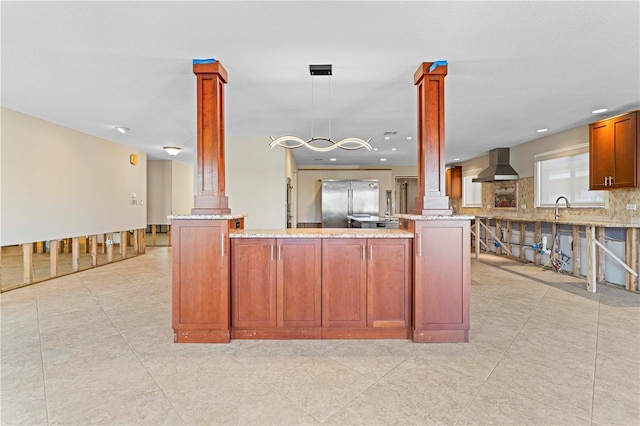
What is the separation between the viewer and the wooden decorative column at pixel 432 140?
294 centimetres

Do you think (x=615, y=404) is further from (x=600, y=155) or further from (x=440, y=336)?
(x=600, y=155)

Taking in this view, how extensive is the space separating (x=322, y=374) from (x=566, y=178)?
19.8ft

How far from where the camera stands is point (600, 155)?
15.8ft

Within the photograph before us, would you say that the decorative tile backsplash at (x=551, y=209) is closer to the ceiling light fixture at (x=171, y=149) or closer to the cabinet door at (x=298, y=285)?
the cabinet door at (x=298, y=285)

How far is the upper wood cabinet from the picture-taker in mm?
4324

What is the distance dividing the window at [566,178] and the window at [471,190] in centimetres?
227

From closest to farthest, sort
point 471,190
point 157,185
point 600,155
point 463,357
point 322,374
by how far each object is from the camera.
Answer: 1. point 322,374
2. point 463,357
3. point 600,155
4. point 157,185
5. point 471,190

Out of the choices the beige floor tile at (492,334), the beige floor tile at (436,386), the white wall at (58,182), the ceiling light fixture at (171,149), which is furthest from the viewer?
the ceiling light fixture at (171,149)

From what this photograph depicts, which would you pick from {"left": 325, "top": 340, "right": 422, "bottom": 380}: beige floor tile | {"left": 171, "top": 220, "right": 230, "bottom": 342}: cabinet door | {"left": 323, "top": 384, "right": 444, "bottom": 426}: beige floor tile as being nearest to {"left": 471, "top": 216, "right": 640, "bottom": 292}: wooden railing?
{"left": 325, "top": 340, "right": 422, "bottom": 380}: beige floor tile

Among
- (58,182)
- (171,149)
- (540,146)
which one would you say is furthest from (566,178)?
(58,182)

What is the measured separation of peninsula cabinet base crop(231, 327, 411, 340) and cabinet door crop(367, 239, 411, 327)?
0.25 feet

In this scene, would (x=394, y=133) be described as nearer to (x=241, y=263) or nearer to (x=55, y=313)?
(x=241, y=263)

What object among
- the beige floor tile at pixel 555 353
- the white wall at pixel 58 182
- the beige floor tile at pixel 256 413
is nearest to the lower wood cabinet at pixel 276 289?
the beige floor tile at pixel 256 413

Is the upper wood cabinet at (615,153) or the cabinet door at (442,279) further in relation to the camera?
the upper wood cabinet at (615,153)
